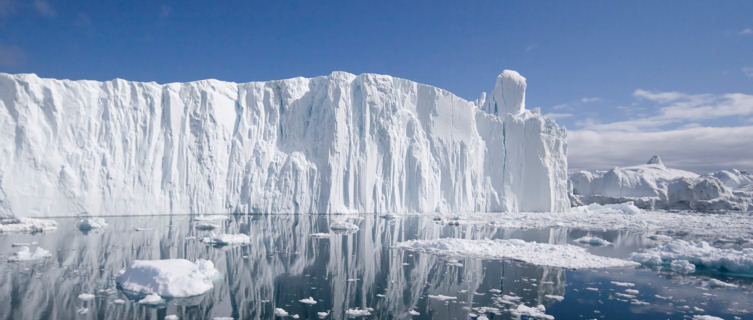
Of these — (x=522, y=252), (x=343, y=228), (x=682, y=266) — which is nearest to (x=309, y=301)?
(x=522, y=252)

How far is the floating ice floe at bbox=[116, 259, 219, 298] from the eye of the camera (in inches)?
294

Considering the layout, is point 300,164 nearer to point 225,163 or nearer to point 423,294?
point 225,163

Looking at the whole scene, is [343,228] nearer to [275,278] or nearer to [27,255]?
[275,278]

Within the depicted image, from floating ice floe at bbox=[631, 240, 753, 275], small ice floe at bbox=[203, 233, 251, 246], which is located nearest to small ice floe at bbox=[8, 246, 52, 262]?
small ice floe at bbox=[203, 233, 251, 246]

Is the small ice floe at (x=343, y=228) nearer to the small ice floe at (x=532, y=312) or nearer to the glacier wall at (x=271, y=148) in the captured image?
the glacier wall at (x=271, y=148)

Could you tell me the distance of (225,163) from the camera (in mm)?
25375

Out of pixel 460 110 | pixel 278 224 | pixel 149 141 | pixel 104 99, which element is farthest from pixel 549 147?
pixel 104 99

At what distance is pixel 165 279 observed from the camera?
7.58 m

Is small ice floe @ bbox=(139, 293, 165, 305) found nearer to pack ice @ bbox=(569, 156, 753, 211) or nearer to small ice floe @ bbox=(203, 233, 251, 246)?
small ice floe @ bbox=(203, 233, 251, 246)

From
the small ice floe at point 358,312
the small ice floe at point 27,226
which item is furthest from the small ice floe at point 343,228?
the small ice floe at point 358,312

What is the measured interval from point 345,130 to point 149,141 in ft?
36.8

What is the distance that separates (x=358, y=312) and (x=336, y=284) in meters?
1.86

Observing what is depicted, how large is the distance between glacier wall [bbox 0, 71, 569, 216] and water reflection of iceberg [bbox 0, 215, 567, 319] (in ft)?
26.5

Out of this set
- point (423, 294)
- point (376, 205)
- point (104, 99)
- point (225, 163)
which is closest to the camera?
point (423, 294)
